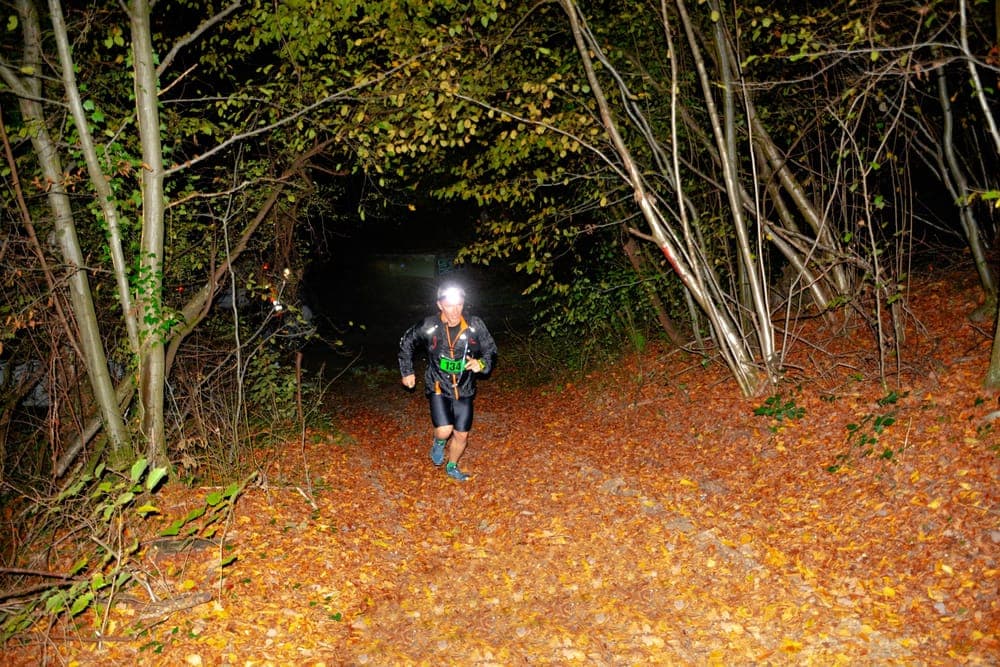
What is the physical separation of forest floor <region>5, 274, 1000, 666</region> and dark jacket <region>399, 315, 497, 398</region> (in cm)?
125

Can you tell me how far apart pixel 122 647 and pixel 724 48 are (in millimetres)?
7654

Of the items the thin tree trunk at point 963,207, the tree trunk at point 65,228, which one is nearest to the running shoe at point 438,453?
the tree trunk at point 65,228

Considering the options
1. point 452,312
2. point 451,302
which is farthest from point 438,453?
point 451,302

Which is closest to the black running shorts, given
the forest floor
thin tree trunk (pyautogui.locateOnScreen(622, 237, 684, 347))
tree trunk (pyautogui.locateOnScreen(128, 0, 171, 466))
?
the forest floor

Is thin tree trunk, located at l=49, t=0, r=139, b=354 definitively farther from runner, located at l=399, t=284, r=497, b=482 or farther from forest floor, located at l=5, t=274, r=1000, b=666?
runner, located at l=399, t=284, r=497, b=482

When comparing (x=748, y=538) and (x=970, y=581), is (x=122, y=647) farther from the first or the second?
(x=970, y=581)

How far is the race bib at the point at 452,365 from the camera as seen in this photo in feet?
23.6

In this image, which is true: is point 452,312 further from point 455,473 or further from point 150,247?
point 150,247

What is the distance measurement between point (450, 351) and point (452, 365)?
16 cm

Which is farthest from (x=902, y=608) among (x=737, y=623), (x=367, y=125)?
(x=367, y=125)

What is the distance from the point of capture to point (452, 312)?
702cm

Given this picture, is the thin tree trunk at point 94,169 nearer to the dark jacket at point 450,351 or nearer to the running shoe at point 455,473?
the dark jacket at point 450,351

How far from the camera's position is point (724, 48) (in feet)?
23.2

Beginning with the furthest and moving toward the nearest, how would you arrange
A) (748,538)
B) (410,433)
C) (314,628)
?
1. (410,433)
2. (748,538)
3. (314,628)
